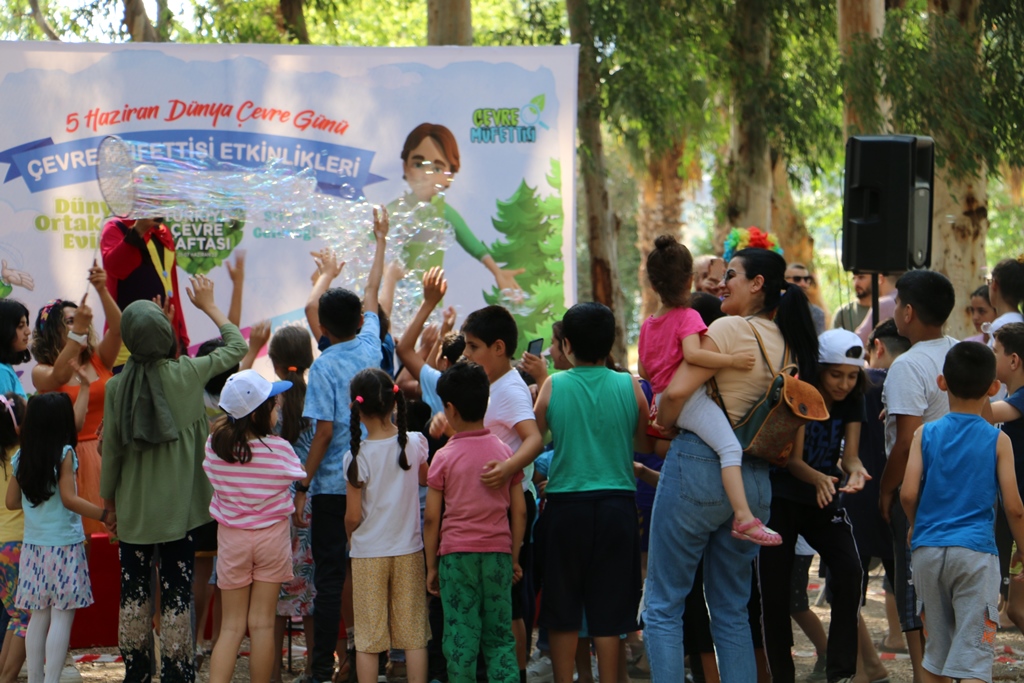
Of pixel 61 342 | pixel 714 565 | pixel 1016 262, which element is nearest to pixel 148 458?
pixel 61 342

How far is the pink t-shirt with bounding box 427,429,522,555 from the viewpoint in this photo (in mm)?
5047

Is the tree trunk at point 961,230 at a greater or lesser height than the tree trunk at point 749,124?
lesser

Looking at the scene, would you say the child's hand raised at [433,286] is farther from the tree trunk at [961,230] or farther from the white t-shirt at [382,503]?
the tree trunk at [961,230]

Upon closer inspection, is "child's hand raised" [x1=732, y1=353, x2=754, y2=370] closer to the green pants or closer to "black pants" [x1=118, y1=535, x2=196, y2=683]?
the green pants

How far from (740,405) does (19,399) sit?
3.63m

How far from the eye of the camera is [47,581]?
17.4 ft

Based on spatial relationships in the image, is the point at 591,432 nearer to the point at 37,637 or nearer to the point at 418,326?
the point at 418,326

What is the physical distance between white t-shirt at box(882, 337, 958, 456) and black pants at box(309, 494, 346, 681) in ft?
9.03

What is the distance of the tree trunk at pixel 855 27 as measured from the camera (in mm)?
11719

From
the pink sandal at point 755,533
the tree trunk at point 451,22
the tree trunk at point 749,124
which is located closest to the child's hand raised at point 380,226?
the pink sandal at point 755,533

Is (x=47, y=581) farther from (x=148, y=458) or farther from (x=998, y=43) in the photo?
(x=998, y=43)

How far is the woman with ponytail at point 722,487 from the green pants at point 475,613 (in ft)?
2.15

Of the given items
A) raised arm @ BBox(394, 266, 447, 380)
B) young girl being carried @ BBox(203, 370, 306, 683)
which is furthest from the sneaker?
raised arm @ BBox(394, 266, 447, 380)

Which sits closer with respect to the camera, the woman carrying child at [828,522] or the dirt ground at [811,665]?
the woman carrying child at [828,522]
